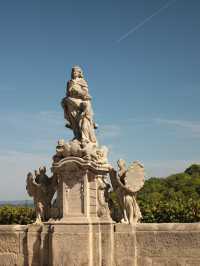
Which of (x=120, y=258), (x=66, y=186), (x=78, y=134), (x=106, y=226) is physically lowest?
(x=120, y=258)

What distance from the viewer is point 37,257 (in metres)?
12.9

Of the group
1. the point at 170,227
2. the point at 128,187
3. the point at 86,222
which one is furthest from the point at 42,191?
the point at 170,227

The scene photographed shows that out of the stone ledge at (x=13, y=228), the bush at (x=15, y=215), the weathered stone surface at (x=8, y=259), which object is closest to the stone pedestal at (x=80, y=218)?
the stone ledge at (x=13, y=228)

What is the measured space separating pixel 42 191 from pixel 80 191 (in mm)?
1394

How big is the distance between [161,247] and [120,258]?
44.7 inches

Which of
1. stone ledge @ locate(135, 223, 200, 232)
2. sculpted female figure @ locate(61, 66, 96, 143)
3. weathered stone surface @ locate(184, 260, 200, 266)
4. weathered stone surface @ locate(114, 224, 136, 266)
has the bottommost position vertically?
weathered stone surface @ locate(184, 260, 200, 266)

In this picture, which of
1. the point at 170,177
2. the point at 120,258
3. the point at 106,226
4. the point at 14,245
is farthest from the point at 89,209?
the point at 170,177

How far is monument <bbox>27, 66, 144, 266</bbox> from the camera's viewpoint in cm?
1211

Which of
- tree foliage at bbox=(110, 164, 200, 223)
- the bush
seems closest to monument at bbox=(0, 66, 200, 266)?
tree foliage at bbox=(110, 164, 200, 223)

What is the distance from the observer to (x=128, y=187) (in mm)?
12562

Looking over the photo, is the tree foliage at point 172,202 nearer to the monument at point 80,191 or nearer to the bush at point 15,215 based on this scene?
the monument at point 80,191

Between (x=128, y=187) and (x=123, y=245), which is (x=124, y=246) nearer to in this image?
(x=123, y=245)

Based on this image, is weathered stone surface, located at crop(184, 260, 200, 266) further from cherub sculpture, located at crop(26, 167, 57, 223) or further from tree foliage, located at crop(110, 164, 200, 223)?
cherub sculpture, located at crop(26, 167, 57, 223)

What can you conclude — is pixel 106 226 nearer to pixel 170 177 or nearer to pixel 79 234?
pixel 79 234
